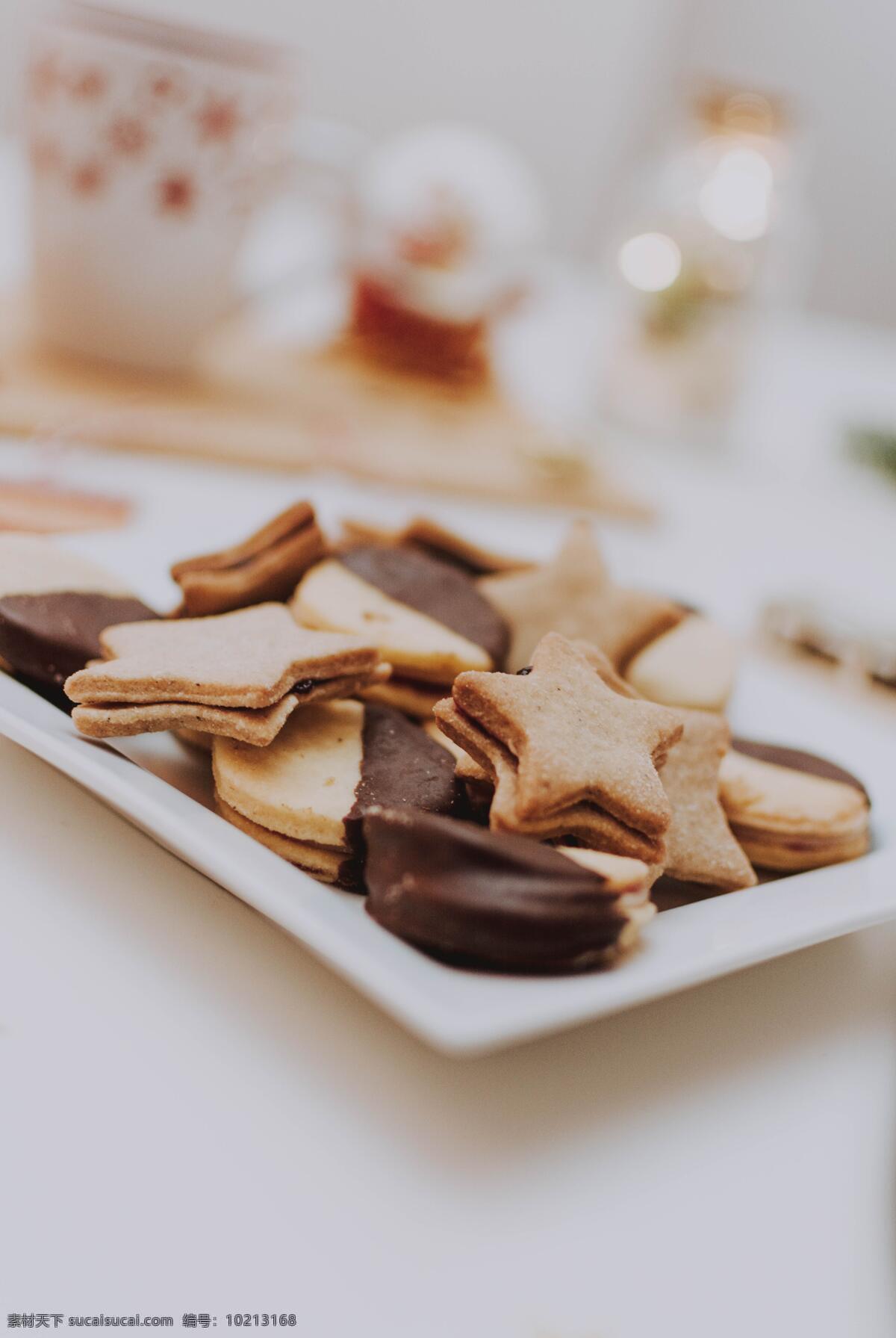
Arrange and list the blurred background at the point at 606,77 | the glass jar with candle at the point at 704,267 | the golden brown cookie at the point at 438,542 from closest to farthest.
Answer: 1. the golden brown cookie at the point at 438,542
2. the glass jar with candle at the point at 704,267
3. the blurred background at the point at 606,77

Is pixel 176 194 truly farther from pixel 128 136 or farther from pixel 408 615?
pixel 408 615

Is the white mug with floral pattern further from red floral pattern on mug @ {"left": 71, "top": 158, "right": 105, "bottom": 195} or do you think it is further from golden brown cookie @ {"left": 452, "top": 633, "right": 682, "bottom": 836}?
golden brown cookie @ {"left": 452, "top": 633, "right": 682, "bottom": 836}

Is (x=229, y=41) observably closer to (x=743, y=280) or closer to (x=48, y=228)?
(x=48, y=228)

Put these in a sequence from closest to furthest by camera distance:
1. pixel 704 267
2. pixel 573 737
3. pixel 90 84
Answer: pixel 573 737
pixel 90 84
pixel 704 267

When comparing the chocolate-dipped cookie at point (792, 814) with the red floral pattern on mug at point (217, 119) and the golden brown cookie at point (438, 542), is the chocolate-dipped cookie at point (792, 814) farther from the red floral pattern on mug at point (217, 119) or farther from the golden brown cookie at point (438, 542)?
the red floral pattern on mug at point (217, 119)

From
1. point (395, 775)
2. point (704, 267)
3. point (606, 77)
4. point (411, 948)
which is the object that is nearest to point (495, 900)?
point (411, 948)

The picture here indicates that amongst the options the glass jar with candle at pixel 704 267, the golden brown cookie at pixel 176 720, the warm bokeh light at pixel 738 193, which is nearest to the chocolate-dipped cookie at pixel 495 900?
the golden brown cookie at pixel 176 720
